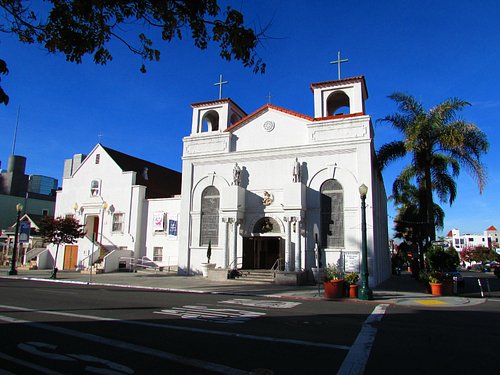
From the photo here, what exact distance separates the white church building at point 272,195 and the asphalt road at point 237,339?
10.3 m

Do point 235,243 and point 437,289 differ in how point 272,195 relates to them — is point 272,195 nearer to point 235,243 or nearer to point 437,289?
point 235,243

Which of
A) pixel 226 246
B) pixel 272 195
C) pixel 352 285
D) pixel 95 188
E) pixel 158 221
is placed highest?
pixel 95 188

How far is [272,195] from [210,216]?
4727mm

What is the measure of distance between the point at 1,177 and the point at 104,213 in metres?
50.3

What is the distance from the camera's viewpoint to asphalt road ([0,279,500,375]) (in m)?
6.07

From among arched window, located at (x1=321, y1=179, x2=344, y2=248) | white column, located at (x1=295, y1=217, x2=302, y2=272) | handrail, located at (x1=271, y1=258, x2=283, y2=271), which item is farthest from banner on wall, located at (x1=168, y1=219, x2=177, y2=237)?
arched window, located at (x1=321, y1=179, x2=344, y2=248)

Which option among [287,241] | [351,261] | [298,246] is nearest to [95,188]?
[287,241]

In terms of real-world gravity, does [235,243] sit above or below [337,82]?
below

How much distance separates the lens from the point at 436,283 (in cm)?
1783

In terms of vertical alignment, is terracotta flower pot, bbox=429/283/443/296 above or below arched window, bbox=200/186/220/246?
below

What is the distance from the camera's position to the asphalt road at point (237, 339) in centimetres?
607

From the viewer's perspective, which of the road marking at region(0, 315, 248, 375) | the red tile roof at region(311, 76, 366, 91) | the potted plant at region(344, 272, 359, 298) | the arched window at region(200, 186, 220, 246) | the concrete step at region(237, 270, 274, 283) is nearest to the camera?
the road marking at region(0, 315, 248, 375)

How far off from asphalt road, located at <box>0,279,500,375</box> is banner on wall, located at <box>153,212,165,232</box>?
57.3 feet

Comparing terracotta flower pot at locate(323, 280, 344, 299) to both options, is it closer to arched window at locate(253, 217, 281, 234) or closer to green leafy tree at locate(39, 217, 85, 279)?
arched window at locate(253, 217, 281, 234)
